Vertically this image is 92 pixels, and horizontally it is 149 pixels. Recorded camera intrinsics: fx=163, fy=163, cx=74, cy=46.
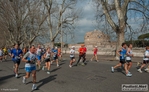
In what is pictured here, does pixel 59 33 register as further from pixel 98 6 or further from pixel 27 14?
pixel 98 6

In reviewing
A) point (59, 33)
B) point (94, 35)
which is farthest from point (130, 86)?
point (94, 35)

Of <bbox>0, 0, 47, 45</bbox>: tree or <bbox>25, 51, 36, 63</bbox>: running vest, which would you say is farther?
<bbox>0, 0, 47, 45</bbox>: tree

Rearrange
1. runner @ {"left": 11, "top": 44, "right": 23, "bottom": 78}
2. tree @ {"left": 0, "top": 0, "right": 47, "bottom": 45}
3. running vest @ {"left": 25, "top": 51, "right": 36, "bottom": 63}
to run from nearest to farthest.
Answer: running vest @ {"left": 25, "top": 51, "right": 36, "bottom": 63} → runner @ {"left": 11, "top": 44, "right": 23, "bottom": 78} → tree @ {"left": 0, "top": 0, "right": 47, "bottom": 45}

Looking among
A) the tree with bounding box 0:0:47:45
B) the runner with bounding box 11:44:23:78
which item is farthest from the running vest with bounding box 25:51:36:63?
the tree with bounding box 0:0:47:45

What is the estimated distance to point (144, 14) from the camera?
58.9 ft

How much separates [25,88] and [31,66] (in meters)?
0.96

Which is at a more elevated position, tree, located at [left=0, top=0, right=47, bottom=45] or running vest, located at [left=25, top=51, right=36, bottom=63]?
tree, located at [left=0, top=0, right=47, bottom=45]

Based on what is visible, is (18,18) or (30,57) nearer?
(30,57)

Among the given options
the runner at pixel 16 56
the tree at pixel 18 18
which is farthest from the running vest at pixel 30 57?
the tree at pixel 18 18

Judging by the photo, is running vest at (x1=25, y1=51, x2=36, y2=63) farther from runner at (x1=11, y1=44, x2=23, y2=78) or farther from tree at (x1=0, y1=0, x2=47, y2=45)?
tree at (x1=0, y1=0, x2=47, y2=45)

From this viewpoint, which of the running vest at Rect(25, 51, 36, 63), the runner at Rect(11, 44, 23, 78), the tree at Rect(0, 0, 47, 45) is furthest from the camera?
the tree at Rect(0, 0, 47, 45)

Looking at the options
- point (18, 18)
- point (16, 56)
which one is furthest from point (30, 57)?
point (18, 18)

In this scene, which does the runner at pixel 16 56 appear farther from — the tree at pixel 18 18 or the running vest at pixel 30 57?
the tree at pixel 18 18

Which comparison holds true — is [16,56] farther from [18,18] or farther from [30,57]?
[18,18]
